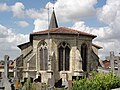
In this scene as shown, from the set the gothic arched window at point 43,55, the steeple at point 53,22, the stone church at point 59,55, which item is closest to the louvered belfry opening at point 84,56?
the stone church at point 59,55

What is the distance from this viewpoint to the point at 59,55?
3619cm

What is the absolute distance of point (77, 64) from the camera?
118 ft

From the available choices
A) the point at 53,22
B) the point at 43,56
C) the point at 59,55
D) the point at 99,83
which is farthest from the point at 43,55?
the point at 99,83

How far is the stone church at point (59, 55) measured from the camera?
117ft

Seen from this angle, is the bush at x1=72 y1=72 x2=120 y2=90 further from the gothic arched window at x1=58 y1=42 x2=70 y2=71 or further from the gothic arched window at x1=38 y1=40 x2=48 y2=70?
the gothic arched window at x1=38 y1=40 x2=48 y2=70

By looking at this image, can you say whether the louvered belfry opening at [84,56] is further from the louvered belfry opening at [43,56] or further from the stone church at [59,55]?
the louvered belfry opening at [43,56]

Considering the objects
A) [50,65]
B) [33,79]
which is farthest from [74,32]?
[33,79]

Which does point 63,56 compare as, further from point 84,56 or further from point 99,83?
point 99,83

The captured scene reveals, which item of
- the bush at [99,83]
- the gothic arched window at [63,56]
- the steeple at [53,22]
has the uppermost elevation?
the steeple at [53,22]

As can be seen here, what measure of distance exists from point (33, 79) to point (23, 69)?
2792mm

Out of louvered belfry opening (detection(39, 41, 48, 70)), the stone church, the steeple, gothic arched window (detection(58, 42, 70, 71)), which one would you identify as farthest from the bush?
the steeple

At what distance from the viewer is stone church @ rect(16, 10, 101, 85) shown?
35688 mm

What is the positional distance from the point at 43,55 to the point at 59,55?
2232 millimetres

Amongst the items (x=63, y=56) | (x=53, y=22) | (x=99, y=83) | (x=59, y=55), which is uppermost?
(x=53, y=22)
